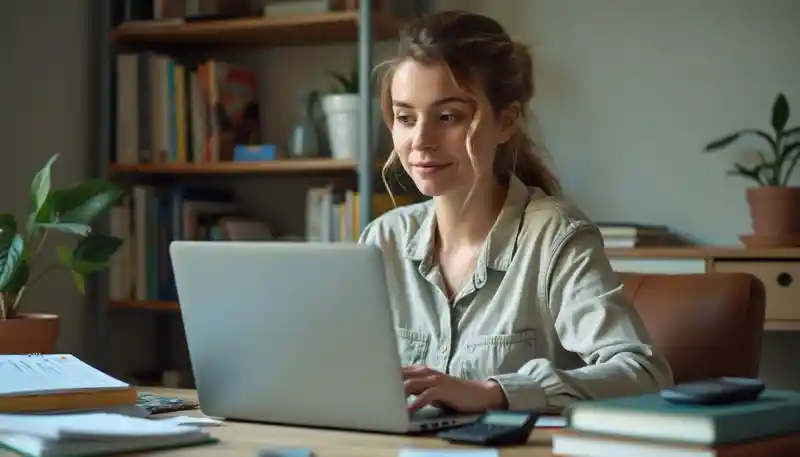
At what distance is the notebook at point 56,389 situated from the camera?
51.4 inches

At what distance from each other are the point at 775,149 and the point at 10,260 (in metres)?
1.78

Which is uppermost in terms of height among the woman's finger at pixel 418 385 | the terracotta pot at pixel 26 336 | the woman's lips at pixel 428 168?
the woman's lips at pixel 428 168

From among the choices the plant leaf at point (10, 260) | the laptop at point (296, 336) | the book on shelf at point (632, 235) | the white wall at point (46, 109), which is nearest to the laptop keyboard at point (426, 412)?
the laptop at point (296, 336)

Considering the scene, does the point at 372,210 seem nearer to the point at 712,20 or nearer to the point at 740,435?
the point at 712,20

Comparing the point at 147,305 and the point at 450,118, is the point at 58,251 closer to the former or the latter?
the point at 147,305

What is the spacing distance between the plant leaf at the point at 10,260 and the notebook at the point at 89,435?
932mm

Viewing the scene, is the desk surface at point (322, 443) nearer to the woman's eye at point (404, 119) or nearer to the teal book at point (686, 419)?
the teal book at point (686, 419)

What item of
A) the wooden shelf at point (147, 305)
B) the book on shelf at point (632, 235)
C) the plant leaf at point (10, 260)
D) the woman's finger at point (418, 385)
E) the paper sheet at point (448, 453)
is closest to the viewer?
the paper sheet at point (448, 453)

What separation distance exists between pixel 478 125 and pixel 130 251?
1759 millimetres

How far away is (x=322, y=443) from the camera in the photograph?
46.2 inches

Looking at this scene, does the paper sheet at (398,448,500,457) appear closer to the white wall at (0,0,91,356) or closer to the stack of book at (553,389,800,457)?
the stack of book at (553,389,800,457)

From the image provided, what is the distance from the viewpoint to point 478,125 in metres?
1.70

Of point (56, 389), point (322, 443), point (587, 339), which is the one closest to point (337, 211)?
point (587, 339)

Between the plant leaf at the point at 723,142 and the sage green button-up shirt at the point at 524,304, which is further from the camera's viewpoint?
the plant leaf at the point at 723,142
